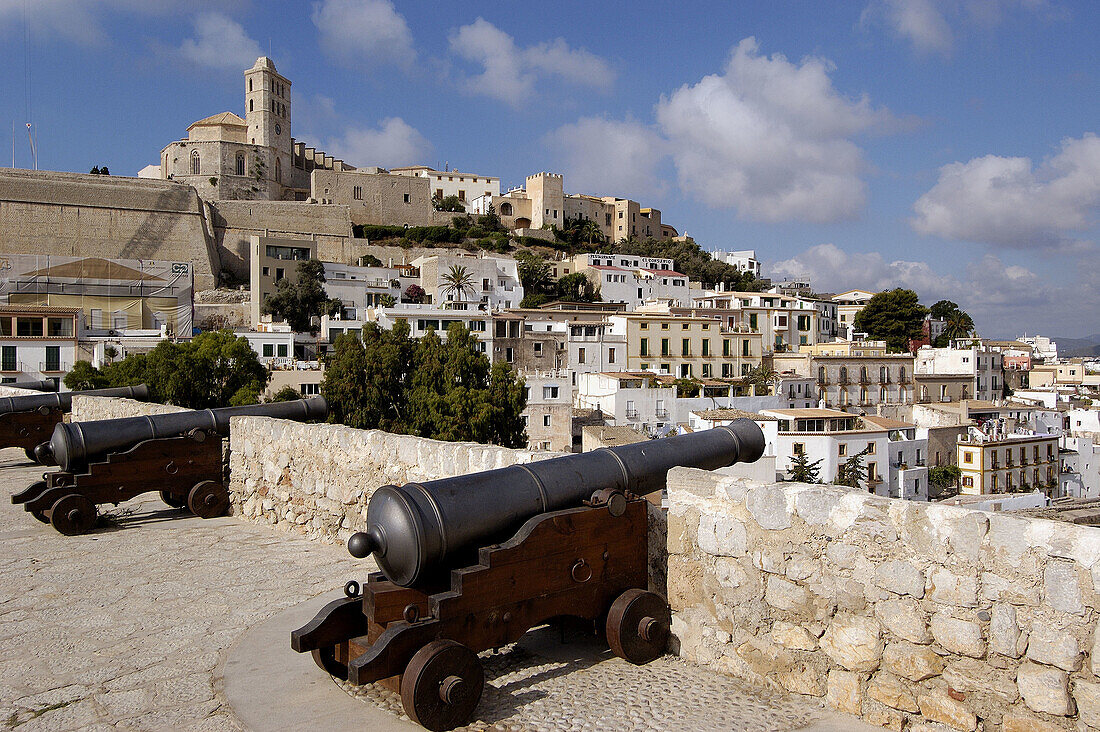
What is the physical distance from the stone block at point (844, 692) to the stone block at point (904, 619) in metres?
0.29

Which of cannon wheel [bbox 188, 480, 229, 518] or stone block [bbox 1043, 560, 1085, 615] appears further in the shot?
cannon wheel [bbox 188, 480, 229, 518]

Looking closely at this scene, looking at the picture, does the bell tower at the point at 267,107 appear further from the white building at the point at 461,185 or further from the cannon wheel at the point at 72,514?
the cannon wheel at the point at 72,514

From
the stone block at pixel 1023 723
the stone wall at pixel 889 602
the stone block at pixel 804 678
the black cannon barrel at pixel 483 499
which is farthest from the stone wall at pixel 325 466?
the stone block at pixel 1023 723

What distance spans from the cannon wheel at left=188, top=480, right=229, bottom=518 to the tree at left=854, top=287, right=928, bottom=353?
61.5 m

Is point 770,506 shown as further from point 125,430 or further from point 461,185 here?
point 461,185

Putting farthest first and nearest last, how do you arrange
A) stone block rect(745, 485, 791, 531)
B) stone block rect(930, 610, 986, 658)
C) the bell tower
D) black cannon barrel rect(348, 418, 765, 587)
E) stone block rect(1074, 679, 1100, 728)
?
the bell tower, stone block rect(745, 485, 791, 531), black cannon barrel rect(348, 418, 765, 587), stone block rect(930, 610, 986, 658), stone block rect(1074, 679, 1100, 728)

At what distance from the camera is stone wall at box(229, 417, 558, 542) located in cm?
554

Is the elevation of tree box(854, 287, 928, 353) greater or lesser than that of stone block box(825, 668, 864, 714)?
greater

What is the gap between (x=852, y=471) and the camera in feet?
95.3

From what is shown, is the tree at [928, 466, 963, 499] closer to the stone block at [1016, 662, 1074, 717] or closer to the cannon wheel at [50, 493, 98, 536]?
the cannon wheel at [50, 493, 98, 536]

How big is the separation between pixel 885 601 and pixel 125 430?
6.67 m

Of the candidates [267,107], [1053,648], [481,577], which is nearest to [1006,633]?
[1053,648]

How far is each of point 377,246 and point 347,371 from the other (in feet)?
171

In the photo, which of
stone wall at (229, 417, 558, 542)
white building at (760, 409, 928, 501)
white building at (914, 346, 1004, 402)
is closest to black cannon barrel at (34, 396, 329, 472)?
stone wall at (229, 417, 558, 542)
